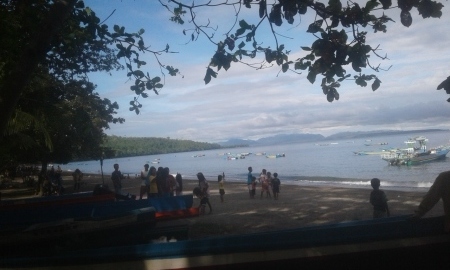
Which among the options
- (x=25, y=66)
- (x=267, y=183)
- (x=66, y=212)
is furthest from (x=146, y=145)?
(x=25, y=66)

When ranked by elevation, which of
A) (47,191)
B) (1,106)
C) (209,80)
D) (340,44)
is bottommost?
(47,191)

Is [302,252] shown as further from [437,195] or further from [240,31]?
[240,31]

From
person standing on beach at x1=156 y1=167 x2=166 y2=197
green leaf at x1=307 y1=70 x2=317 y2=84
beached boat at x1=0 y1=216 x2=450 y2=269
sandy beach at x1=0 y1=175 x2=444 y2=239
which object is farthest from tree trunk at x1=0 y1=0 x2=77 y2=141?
person standing on beach at x1=156 y1=167 x2=166 y2=197

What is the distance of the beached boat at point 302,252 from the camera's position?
3.21 metres

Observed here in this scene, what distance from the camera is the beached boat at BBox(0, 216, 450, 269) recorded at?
10.5 feet

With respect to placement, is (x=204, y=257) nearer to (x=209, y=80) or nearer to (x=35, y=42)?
(x=209, y=80)

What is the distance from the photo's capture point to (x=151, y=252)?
328cm

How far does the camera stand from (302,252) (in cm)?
321

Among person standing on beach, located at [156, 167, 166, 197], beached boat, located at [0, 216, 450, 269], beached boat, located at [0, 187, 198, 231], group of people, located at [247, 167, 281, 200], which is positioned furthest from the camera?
group of people, located at [247, 167, 281, 200]

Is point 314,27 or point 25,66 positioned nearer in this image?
point 25,66

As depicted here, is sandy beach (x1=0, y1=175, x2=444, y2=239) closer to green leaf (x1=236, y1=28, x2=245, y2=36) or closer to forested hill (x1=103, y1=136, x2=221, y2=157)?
green leaf (x1=236, y1=28, x2=245, y2=36)

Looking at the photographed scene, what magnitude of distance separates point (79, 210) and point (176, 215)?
7.37ft

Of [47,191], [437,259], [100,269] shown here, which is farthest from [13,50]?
[47,191]

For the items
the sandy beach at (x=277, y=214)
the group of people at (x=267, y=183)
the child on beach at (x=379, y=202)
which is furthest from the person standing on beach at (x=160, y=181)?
the child on beach at (x=379, y=202)
